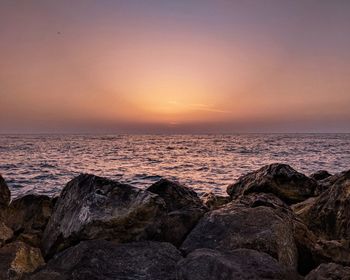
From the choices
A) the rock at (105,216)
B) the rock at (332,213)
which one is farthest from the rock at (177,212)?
the rock at (332,213)

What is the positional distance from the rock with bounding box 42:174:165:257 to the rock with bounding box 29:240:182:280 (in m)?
0.39

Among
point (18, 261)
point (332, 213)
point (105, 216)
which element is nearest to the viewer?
point (18, 261)

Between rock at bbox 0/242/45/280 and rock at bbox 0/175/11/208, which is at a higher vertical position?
rock at bbox 0/175/11/208

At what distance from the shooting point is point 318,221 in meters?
7.54

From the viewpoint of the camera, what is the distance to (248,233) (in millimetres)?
5332

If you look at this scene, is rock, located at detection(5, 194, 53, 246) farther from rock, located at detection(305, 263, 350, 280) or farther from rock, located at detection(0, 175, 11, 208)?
rock, located at detection(305, 263, 350, 280)

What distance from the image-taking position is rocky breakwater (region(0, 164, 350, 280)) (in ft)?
14.1

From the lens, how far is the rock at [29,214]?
6.89m

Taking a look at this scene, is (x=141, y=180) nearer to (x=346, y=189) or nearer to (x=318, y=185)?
(x=318, y=185)

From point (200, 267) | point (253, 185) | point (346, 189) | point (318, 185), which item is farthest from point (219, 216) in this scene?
point (318, 185)

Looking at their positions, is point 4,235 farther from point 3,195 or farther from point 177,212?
point 177,212

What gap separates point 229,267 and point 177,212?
2.51 m

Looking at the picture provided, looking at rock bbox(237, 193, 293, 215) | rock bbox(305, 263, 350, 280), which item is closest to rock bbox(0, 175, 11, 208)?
rock bbox(237, 193, 293, 215)

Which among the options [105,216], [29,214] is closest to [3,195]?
[29,214]
